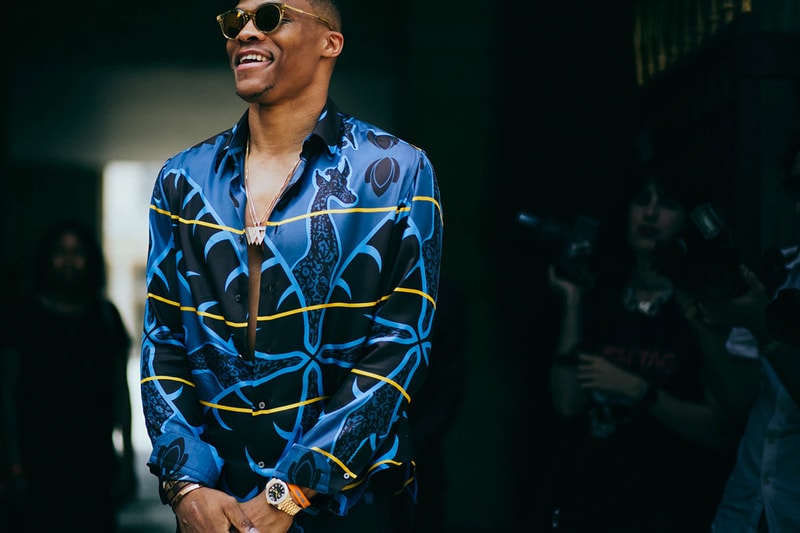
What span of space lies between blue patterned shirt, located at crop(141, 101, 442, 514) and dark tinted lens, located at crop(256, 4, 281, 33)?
0.22 meters

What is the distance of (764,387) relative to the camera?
2727mm

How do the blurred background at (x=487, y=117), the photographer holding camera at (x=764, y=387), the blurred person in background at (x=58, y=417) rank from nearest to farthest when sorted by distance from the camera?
1. the photographer holding camera at (x=764, y=387)
2. the blurred background at (x=487, y=117)
3. the blurred person in background at (x=58, y=417)

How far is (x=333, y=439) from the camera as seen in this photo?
71.3 inches

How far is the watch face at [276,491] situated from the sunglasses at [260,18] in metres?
0.86

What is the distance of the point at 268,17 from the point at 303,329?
0.61 m

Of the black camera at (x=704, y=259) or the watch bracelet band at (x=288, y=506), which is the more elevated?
the black camera at (x=704, y=259)

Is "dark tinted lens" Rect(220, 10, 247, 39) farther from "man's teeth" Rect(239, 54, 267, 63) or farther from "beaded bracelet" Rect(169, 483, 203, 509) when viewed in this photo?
"beaded bracelet" Rect(169, 483, 203, 509)

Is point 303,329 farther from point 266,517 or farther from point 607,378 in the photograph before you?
point 607,378

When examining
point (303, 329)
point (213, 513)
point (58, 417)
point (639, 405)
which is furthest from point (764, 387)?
point (58, 417)

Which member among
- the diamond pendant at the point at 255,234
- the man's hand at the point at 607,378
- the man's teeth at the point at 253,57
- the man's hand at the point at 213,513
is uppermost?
the man's teeth at the point at 253,57

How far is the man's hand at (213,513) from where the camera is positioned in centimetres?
182

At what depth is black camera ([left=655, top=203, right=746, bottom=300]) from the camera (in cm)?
241

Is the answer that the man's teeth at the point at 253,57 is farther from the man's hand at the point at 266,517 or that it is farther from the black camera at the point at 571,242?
the black camera at the point at 571,242

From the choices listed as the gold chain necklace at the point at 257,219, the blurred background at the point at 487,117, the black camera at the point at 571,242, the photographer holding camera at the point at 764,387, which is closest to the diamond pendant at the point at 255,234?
the gold chain necklace at the point at 257,219
